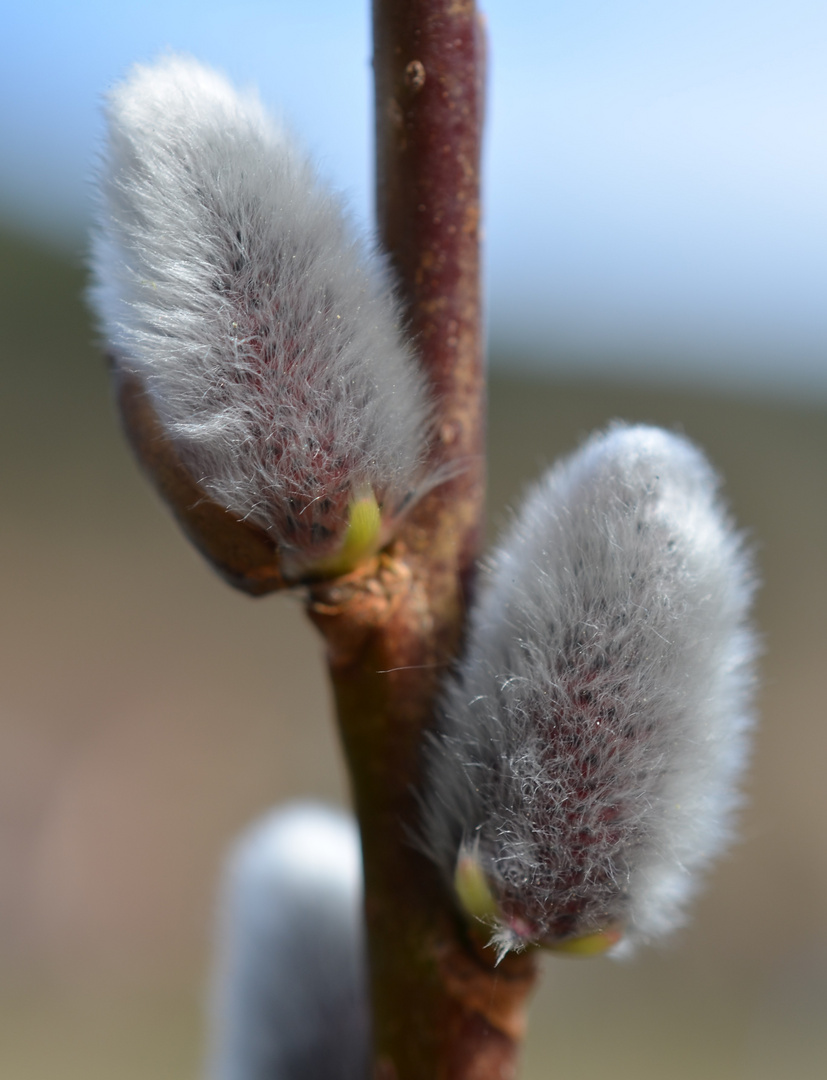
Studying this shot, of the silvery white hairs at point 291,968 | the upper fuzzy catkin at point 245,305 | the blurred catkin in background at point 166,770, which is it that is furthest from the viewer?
the blurred catkin in background at point 166,770

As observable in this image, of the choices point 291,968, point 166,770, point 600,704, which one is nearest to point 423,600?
point 600,704

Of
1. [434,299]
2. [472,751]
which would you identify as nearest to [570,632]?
[472,751]

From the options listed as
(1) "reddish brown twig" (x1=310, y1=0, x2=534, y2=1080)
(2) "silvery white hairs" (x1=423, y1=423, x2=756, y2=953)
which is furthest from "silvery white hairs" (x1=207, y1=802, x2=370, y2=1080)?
(2) "silvery white hairs" (x1=423, y1=423, x2=756, y2=953)

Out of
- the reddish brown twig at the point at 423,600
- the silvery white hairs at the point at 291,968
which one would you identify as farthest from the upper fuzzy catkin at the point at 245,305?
the silvery white hairs at the point at 291,968

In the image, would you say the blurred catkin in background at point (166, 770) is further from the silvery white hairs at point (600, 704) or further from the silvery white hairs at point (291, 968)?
the silvery white hairs at point (600, 704)

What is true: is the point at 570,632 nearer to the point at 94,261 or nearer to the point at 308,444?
the point at 308,444

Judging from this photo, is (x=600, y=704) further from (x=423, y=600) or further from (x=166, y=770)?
(x=166, y=770)
